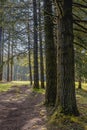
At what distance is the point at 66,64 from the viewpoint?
7.40m

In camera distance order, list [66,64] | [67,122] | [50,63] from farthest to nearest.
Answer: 1. [50,63]
2. [66,64]
3. [67,122]

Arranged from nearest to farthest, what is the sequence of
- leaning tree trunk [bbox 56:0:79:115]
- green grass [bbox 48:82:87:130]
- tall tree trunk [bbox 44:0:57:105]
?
1. green grass [bbox 48:82:87:130]
2. leaning tree trunk [bbox 56:0:79:115]
3. tall tree trunk [bbox 44:0:57:105]

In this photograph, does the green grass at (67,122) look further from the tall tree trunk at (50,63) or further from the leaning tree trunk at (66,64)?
the tall tree trunk at (50,63)

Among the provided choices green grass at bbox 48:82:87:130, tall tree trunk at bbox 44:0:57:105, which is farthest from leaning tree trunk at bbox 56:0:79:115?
tall tree trunk at bbox 44:0:57:105

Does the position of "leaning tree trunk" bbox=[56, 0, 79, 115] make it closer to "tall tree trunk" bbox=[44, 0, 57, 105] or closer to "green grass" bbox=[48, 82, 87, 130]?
"green grass" bbox=[48, 82, 87, 130]

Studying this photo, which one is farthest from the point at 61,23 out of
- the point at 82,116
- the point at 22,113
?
the point at 22,113

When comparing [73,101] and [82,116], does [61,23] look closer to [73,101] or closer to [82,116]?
[73,101]

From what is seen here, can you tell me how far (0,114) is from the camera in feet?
29.5

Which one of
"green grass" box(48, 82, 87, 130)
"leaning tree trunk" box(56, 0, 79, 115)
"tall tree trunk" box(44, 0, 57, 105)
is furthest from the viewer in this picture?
"tall tree trunk" box(44, 0, 57, 105)

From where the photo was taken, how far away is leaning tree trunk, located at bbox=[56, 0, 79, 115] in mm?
7391

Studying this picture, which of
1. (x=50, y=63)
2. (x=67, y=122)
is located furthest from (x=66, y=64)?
(x=50, y=63)

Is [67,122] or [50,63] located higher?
[50,63]

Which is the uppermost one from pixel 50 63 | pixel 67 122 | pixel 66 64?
pixel 50 63

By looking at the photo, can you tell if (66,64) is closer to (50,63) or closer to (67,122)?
(67,122)
